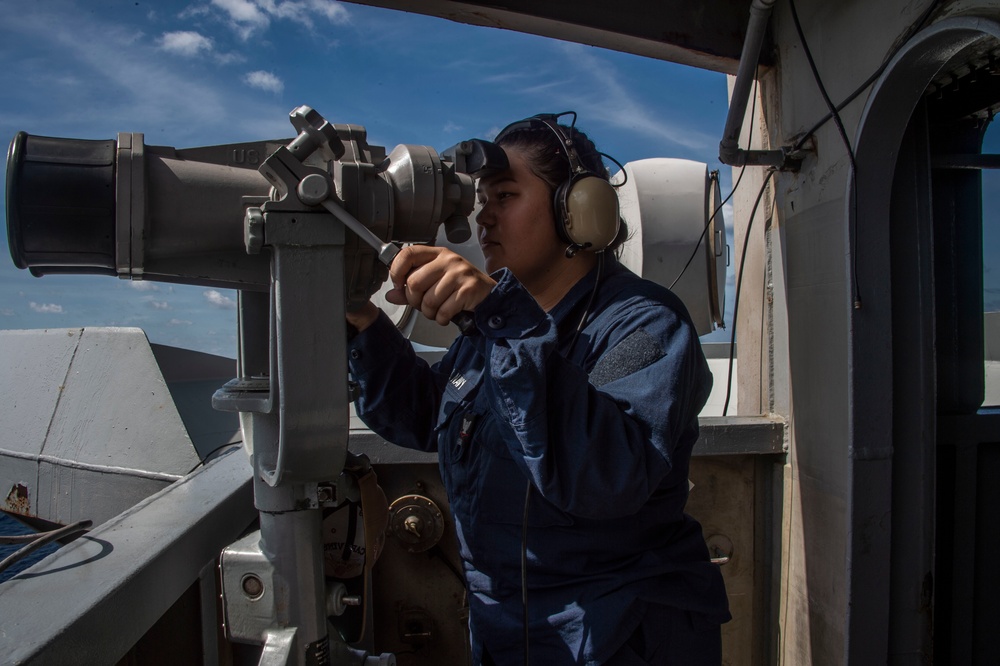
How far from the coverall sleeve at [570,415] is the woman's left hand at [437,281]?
3cm

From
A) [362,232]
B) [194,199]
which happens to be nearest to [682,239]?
[362,232]

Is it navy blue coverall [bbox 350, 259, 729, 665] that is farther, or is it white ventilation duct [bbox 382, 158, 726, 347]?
white ventilation duct [bbox 382, 158, 726, 347]

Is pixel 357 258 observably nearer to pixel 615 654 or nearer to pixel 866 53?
pixel 615 654

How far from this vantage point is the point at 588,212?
1.30 metres

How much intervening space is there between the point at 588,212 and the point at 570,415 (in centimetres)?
47

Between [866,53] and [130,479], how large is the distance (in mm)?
2942

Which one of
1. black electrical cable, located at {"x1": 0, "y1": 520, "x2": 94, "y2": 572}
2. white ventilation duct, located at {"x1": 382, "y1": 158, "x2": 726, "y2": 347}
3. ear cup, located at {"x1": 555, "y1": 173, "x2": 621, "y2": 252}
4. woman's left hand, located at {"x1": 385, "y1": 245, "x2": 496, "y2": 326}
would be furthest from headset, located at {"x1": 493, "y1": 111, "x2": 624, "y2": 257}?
white ventilation duct, located at {"x1": 382, "y1": 158, "x2": 726, "y2": 347}


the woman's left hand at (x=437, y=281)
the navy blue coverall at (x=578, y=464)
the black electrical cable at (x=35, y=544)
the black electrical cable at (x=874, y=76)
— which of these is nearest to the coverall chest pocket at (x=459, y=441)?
the navy blue coverall at (x=578, y=464)

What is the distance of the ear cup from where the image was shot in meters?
1.30

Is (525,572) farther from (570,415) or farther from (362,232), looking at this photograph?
(362,232)

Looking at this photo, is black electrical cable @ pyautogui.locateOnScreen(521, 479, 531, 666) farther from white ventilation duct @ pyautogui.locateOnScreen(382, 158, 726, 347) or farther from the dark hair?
white ventilation duct @ pyautogui.locateOnScreen(382, 158, 726, 347)

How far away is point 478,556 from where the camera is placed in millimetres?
1266

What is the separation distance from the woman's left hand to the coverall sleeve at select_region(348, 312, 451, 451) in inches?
18.3

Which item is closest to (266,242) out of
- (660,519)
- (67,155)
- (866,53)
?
(67,155)
